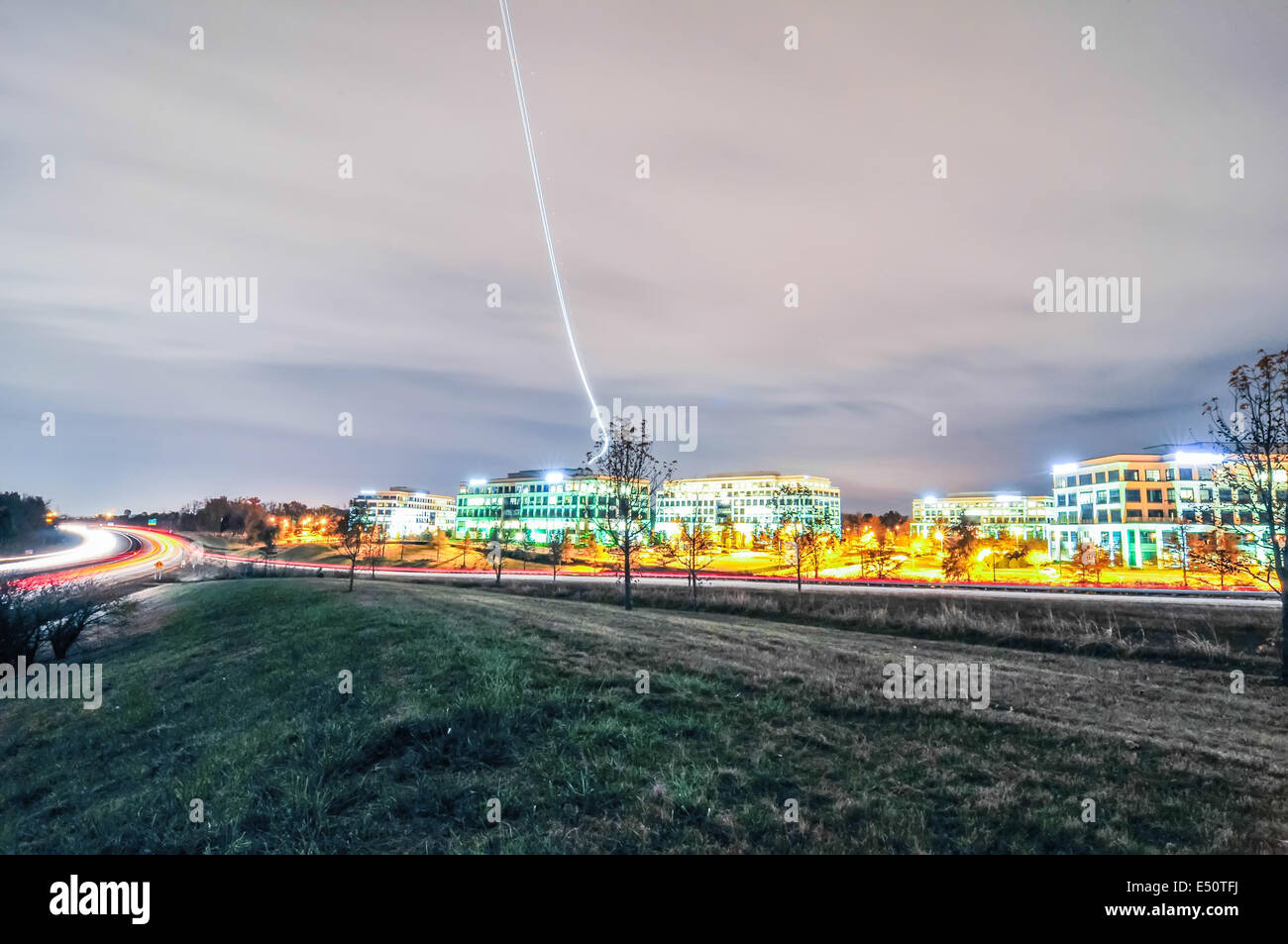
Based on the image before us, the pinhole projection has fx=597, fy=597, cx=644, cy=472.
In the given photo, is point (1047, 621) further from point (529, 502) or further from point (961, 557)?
point (529, 502)

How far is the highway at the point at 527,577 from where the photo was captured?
36969 mm

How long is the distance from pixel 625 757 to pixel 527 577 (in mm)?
52651

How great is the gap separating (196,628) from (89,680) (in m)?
8.41

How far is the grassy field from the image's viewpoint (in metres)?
7.03

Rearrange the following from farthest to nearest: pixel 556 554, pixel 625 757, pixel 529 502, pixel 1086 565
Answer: pixel 529 502 → pixel 1086 565 → pixel 556 554 → pixel 625 757

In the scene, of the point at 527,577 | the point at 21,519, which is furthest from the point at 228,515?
the point at 527,577

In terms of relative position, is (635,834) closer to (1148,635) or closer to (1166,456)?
(1148,635)

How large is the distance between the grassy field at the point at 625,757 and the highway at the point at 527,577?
2231 cm

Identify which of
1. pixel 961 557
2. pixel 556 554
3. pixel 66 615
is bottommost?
pixel 961 557

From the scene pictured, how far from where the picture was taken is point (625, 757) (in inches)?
348

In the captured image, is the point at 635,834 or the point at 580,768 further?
the point at 580,768

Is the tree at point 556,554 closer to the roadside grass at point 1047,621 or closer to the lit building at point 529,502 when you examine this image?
the roadside grass at point 1047,621
